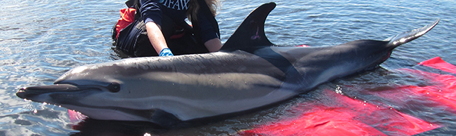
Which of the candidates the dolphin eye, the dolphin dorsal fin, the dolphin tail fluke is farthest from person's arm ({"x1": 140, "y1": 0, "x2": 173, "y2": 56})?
the dolphin tail fluke

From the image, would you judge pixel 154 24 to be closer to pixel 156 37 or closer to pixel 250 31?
pixel 156 37

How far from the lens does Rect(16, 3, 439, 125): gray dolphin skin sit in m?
3.13

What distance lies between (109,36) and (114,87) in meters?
4.61

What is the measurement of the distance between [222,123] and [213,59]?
67 cm

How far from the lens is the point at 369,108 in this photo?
4086mm

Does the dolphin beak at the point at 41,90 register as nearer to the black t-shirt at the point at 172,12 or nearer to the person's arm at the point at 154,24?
the person's arm at the point at 154,24

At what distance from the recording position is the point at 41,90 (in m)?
2.90

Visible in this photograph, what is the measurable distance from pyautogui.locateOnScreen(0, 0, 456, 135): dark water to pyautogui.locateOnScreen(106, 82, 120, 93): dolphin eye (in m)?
0.41

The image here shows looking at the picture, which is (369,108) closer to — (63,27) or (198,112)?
(198,112)

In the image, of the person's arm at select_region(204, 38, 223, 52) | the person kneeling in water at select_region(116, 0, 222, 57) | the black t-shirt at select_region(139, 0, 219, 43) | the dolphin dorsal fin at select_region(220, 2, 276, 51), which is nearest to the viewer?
the dolphin dorsal fin at select_region(220, 2, 276, 51)

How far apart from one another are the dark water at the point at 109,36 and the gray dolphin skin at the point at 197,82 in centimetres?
16

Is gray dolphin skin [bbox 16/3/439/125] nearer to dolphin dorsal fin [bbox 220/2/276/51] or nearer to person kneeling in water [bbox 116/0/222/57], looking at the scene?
dolphin dorsal fin [bbox 220/2/276/51]

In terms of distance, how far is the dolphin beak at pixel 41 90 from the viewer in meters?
2.85

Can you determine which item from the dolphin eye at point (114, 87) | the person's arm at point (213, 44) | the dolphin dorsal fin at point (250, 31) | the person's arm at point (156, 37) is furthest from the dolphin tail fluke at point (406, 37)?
the dolphin eye at point (114, 87)
